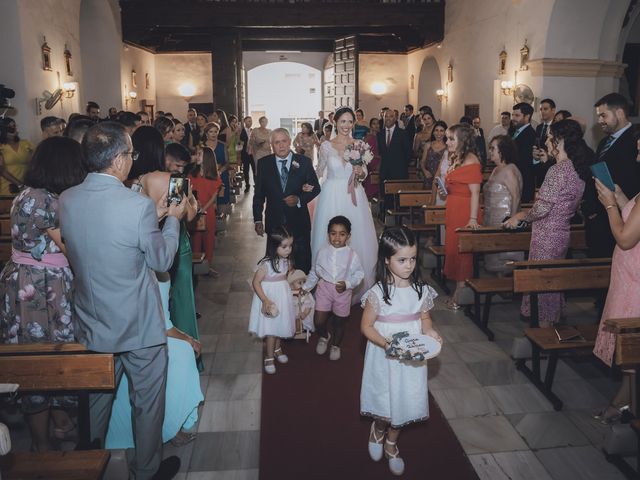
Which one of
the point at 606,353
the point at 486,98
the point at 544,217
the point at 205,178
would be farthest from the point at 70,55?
the point at 606,353

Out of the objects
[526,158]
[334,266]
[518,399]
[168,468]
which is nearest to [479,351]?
[518,399]

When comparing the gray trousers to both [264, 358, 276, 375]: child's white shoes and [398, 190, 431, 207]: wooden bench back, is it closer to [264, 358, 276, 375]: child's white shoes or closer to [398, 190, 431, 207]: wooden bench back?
[264, 358, 276, 375]: child's white shoes

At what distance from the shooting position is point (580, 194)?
4.85 metres

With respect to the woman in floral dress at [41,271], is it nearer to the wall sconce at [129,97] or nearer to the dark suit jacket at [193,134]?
the dark suit jacket at [193,134]

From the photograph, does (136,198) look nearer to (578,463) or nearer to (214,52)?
(578,463)

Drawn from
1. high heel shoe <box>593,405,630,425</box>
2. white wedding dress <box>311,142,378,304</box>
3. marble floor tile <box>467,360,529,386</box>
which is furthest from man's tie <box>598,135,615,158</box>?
high heel shoe <box>593,405,630,425</box>

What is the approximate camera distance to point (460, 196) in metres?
6.09

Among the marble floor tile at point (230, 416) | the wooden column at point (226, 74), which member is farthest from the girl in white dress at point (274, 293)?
the wooden column at point (226, 74)

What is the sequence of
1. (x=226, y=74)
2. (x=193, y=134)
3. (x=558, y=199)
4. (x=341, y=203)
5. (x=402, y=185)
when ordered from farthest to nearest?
(x=226, y=74), (x=193, y=134), (x=402, y=185), (x=341, y=203), (x=558, y=199)

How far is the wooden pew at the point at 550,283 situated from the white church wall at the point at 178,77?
17.7 metres

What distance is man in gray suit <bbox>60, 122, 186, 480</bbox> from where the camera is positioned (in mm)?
2645

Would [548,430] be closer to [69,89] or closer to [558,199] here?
[558,199]

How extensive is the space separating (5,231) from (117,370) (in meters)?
3.48

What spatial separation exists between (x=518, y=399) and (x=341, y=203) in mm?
2502
